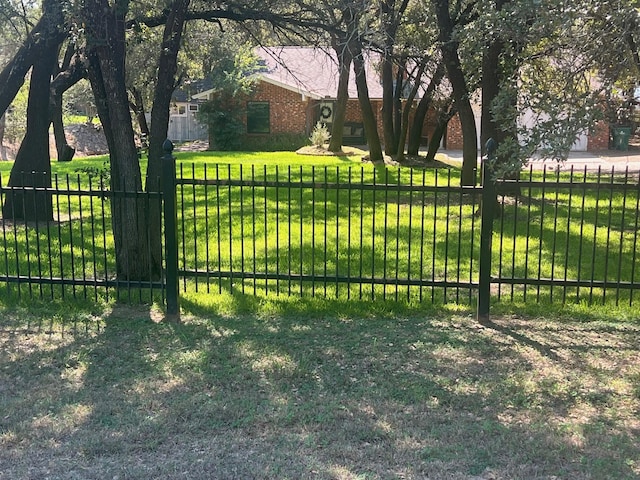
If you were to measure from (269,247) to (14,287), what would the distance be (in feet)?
11.1

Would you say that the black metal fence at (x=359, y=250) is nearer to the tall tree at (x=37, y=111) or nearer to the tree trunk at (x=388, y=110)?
the tall tree at (x=37, y=111)

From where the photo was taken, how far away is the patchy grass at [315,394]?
3969mm

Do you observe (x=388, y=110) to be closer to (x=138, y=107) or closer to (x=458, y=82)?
(x=458, y=82)

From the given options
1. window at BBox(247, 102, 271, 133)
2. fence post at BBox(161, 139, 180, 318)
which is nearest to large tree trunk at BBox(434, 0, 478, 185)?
fence post at BBox(161, 139, 180, 318)

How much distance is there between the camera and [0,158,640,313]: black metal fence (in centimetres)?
669

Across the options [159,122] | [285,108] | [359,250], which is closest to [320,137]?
[285,108]

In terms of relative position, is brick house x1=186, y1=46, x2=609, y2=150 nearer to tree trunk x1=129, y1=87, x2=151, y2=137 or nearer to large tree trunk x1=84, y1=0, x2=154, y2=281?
tree trunk x1=129, y1=87, x2=151, y2=137

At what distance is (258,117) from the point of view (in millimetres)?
32531

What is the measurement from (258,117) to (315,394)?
28.5m

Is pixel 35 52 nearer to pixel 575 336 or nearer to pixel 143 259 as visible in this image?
pixel 143 259

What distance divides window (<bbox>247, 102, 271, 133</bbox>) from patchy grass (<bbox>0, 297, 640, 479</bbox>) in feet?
85.3

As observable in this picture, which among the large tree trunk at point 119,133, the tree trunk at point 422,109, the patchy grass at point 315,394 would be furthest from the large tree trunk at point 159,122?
Answer: the tree trunk at point 422,109

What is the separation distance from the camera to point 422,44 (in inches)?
599

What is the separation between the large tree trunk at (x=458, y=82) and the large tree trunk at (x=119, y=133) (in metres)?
6.24
